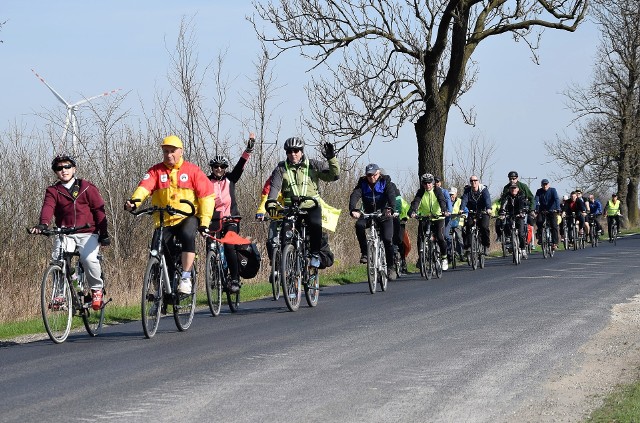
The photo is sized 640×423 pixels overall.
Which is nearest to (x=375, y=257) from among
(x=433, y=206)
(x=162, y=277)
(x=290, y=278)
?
(x=290, y=278)

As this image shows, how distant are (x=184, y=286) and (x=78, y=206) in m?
1.44

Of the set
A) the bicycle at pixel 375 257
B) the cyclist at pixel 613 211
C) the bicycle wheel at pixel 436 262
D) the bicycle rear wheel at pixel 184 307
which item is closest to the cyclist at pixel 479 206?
the bicycle wheel at pixel 436 262

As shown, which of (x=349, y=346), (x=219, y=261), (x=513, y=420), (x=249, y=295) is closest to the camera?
(x=513, y=420)

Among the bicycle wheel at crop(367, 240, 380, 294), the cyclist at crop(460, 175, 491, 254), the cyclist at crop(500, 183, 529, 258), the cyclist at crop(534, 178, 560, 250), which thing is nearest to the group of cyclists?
the bicycle wheel at crop(367, 240, 380, 294)

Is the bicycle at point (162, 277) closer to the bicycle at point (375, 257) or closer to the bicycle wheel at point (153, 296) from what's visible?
the bicycle wheel at point (153, 296)

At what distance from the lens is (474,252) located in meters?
25.9

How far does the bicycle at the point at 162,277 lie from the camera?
12.5 metres

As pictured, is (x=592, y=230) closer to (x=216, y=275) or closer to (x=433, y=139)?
(x=433, y=139)

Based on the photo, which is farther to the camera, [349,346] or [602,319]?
[602,319]

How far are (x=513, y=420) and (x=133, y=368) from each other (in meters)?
3.73

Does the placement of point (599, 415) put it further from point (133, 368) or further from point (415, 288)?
point (415, 288)

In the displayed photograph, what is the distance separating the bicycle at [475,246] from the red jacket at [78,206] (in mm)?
13838

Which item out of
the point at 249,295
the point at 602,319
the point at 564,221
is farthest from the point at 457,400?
the point at 564,221

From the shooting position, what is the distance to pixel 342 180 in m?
28.5
